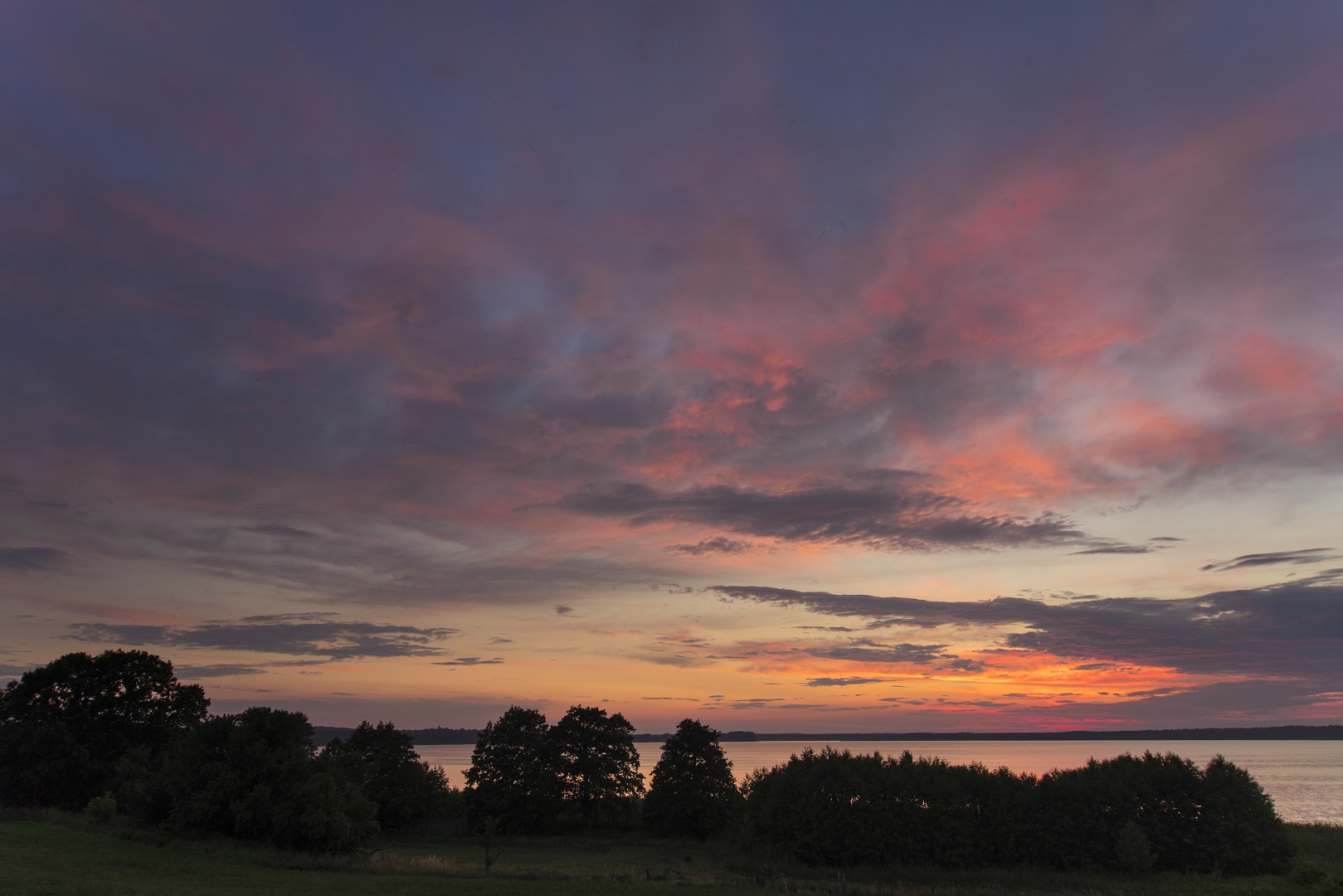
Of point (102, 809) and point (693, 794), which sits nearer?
point (102, 809)

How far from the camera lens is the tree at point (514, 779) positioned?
7931cm

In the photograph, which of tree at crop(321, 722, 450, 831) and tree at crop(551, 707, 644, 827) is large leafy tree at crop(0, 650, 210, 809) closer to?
tree at crop(321, 722, 450, 831)

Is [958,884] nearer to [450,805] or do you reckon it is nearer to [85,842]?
[85,842]

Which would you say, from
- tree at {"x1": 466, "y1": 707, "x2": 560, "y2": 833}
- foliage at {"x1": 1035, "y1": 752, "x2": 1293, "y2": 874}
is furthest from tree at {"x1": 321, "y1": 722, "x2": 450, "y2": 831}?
foliage at {"x1": 1035, "y1": 752, "x2": 1293, "y2": 874}

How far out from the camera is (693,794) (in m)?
78.1

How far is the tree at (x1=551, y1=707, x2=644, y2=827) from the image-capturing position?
273 feet

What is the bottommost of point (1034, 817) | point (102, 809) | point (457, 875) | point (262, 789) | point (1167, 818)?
point (457, 875)

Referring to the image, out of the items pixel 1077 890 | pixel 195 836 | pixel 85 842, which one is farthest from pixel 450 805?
pixel 1077 890

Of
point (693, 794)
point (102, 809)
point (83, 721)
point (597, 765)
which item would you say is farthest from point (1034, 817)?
point (83, 721)

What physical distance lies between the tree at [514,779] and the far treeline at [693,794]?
6.20ft

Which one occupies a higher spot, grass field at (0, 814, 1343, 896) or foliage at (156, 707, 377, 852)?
foliage at (156, 707, 377, 852)

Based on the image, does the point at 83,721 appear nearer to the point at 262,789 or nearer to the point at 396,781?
the point at 396,781

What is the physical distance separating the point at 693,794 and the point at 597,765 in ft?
40.0

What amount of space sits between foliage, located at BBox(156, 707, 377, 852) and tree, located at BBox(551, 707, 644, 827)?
126 ft
